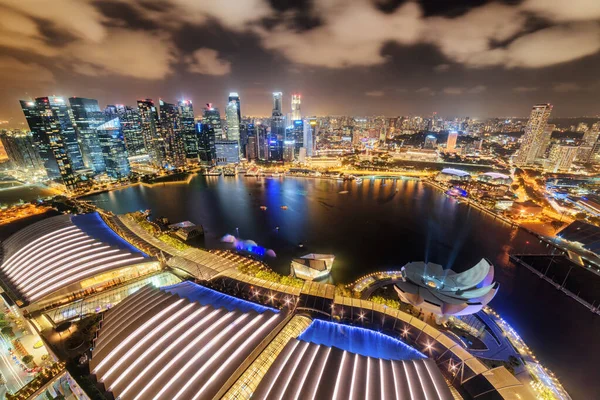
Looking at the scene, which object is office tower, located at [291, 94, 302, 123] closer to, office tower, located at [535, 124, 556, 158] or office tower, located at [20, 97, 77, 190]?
office tower, located at [20, 97, 77, 190]

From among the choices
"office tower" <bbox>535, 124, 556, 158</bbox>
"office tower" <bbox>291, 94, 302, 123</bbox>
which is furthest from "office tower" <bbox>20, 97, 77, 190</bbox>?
"office tower" <bbox>535, 124, 556, 158</bbox>

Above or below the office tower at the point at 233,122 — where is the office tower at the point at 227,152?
below

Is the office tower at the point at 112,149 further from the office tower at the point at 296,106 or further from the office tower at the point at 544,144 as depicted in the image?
the office tower at the point at 544,144

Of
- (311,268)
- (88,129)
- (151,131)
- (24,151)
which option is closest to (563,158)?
(311,268)

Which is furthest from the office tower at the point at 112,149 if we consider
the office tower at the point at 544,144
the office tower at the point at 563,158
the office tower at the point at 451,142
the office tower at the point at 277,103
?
the office tower at the point at 544,144

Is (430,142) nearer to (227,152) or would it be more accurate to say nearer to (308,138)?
(308,138)
